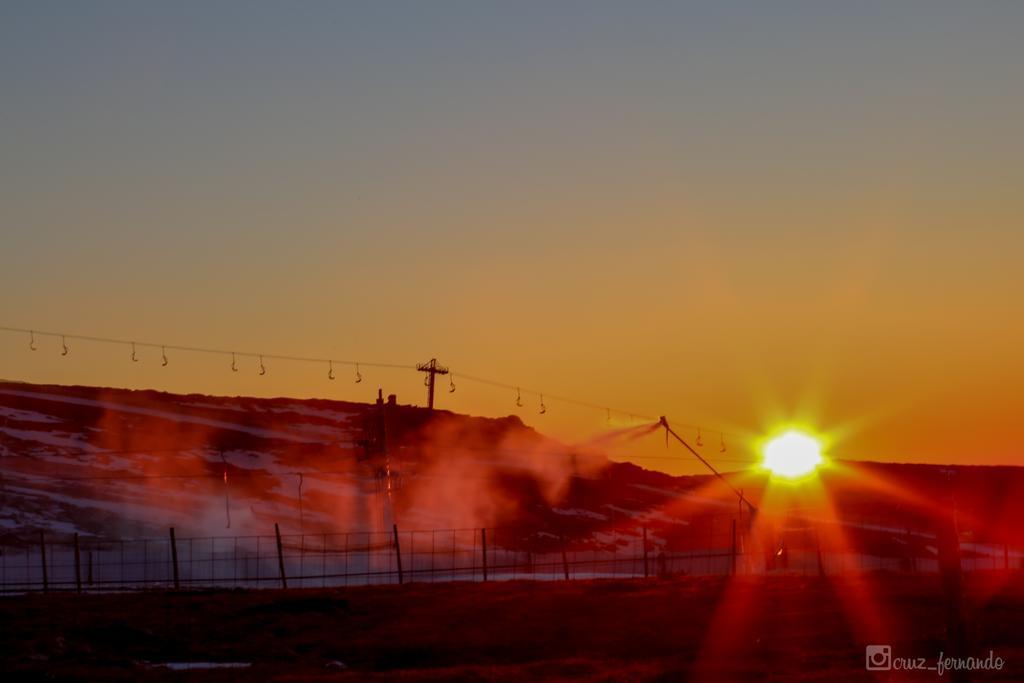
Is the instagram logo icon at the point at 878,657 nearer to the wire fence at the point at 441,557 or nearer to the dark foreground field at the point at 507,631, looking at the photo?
the dark foreground field at the point at 507,631

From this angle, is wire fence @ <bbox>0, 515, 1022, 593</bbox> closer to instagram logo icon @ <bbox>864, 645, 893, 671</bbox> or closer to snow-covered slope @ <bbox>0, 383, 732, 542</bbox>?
snow-covered slope @ <bbox>0, 383, 732, 542</bbox>

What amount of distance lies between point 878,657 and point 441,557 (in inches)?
2047

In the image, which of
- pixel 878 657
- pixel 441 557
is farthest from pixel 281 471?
Result: pixel 878 657

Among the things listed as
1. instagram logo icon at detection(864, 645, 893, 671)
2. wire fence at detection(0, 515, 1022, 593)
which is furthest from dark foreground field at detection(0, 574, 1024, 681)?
wire fence at detection(0, 515, 1022, 593)

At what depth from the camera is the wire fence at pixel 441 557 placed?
6825 centimetres

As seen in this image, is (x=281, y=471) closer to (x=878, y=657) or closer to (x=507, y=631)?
→ (x=507, y=631)

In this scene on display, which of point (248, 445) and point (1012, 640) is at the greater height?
point (248, 445)

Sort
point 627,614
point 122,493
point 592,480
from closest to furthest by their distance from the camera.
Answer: point 627,614, point 122,493, point 592,480

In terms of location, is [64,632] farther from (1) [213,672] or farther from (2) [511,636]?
(2) [511,636]

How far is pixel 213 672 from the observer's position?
3275cm

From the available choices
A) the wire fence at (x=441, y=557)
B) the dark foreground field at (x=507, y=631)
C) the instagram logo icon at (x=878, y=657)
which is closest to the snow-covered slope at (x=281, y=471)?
the wire fence at (x=441, y=557)

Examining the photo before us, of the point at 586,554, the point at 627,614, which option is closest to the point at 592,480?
the point at 586,554

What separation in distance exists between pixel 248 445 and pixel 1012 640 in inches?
2888

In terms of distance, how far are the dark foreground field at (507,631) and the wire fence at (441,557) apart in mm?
12627
